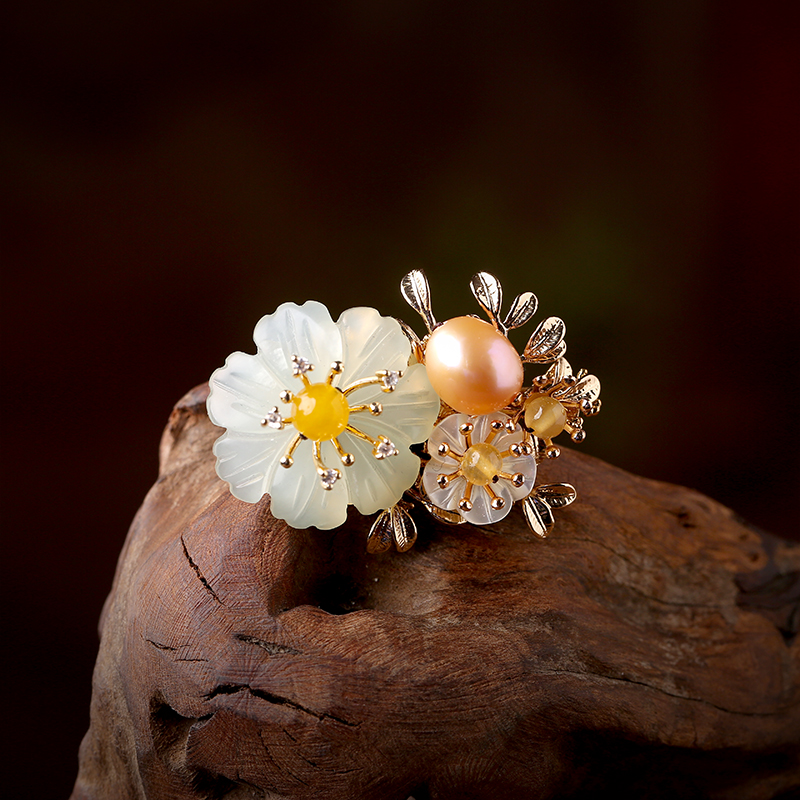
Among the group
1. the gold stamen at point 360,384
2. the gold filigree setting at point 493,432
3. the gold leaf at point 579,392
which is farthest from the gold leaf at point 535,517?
the gold stamen at point 360,384

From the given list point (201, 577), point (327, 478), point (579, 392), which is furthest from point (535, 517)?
point (201, 577)

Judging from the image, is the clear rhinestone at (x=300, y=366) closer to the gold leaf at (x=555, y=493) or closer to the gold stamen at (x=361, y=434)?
the gold stamen at (x=361, y=434)

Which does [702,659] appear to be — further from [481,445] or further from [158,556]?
[158,556]

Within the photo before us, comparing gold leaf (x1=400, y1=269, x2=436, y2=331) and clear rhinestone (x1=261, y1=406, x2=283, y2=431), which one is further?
gold leaf (x1=400, y1=269, x2=436, y2=331)

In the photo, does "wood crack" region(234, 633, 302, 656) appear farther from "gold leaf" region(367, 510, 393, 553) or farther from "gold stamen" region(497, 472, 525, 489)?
"gold stamen" region(497, 472, 525, 489)

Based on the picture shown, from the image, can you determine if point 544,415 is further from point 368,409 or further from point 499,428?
point 368,409

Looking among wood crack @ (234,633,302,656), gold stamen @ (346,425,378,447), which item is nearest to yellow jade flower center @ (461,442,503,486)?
gold stamen @ (346,425,378,447)
